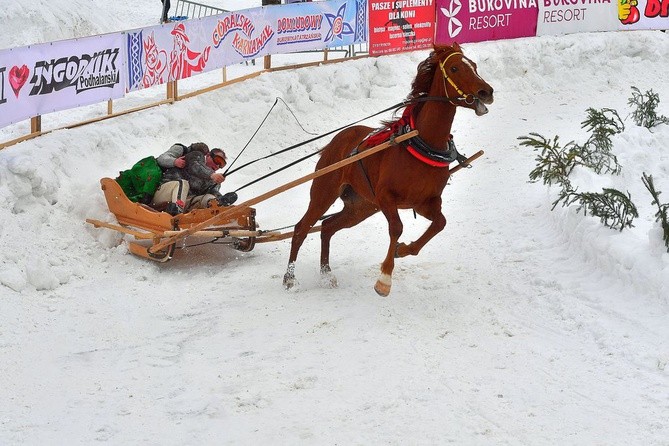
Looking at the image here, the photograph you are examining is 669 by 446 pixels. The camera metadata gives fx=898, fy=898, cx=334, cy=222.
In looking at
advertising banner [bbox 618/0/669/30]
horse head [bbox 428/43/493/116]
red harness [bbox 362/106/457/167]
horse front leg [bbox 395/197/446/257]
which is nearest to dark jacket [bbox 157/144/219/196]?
red harness [bbox 362/106/457/167]

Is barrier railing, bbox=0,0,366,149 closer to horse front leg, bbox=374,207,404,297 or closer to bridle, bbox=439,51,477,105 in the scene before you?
horse front leg, bbox=374,207,404,297

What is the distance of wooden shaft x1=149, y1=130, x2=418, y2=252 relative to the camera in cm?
789

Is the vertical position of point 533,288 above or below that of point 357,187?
below

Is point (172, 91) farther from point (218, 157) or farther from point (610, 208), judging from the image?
point (610, 208)

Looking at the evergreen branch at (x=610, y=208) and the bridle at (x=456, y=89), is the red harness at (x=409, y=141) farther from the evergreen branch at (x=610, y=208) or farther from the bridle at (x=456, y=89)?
the evergreen branch at (x=610, y=208)

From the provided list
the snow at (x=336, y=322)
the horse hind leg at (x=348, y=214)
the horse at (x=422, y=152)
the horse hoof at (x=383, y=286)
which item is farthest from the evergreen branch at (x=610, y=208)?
the horse hoof at (x=383, y=286)

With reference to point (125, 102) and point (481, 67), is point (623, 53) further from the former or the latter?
point (125, 102)

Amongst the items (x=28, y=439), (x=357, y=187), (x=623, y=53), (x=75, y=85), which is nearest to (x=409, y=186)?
(x=357, y=187)

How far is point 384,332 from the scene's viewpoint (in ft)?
23.7

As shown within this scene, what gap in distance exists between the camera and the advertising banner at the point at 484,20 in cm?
1784

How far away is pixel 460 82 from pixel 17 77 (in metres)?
5.31

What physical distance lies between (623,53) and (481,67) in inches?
133

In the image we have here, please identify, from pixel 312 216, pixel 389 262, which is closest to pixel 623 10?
pixel 312 216

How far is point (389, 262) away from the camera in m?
7.69
